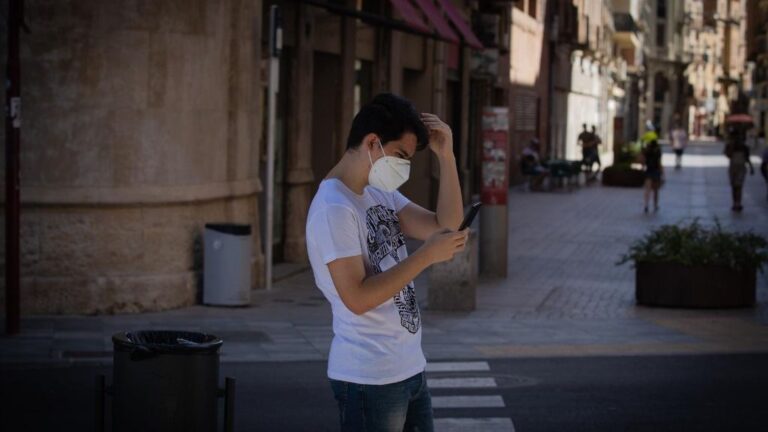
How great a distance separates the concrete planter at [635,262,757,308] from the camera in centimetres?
1580

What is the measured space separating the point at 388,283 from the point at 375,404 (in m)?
0.43

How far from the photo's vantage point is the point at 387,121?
17.7 feet

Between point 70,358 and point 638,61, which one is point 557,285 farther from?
point 638,61

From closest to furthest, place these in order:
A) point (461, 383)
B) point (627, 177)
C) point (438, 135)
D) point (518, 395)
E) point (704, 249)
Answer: point (438, 135) < point (518, 395) < point (461, 383) < point (704, 249) < point (627, 177)

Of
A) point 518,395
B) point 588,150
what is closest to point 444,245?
point 518,395

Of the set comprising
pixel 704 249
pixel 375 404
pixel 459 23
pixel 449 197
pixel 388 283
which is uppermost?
pixel 459 23

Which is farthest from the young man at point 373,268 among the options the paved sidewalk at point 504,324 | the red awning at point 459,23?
the red awning at point 459,23

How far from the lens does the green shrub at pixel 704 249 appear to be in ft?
51.5

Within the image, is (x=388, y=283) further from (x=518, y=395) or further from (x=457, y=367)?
(x=457, y=367)

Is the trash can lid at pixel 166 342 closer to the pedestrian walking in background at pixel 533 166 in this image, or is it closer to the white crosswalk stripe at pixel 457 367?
the white crosswalk stripe at pixel 457 367

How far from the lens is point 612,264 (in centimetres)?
2119

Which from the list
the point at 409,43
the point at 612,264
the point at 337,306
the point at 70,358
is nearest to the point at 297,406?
the point at 70,358

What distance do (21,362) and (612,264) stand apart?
36.4ft

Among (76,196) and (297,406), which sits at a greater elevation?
(76,196)
